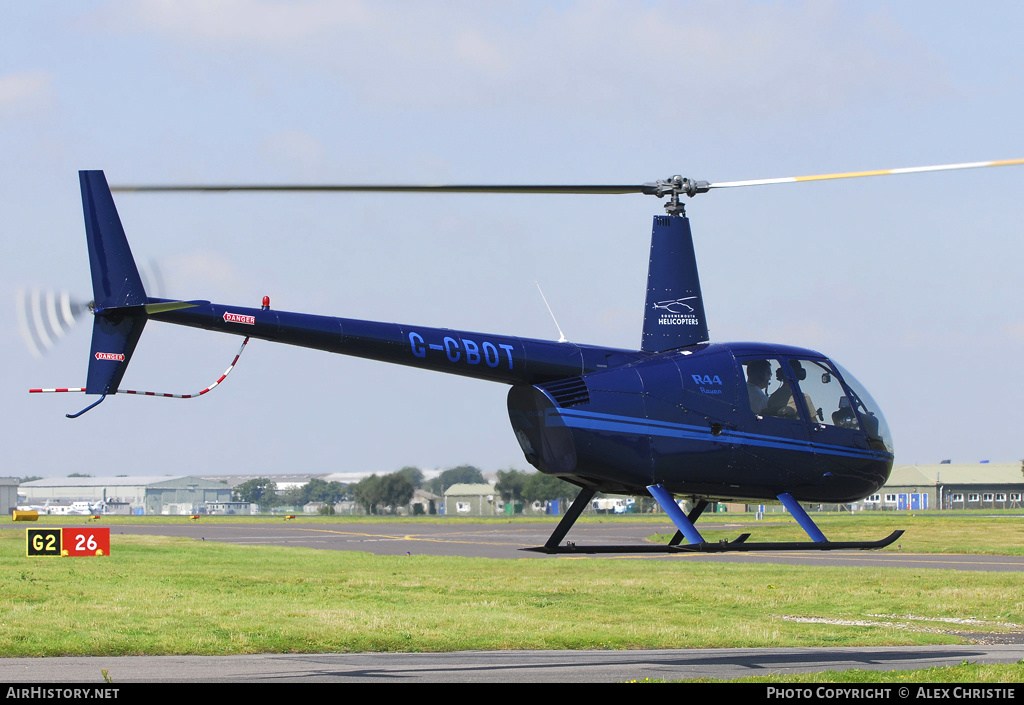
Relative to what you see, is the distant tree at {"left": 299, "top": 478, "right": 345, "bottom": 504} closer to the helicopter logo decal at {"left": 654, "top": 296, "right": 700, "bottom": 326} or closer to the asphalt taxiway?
the asphalt taxiway

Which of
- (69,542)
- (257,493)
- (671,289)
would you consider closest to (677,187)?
(671,289)

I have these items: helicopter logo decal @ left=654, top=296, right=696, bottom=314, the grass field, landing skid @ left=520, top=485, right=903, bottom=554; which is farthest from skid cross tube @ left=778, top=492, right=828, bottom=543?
the grass field

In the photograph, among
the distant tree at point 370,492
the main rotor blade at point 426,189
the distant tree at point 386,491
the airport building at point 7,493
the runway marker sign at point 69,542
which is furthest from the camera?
the airport building at point 7,493

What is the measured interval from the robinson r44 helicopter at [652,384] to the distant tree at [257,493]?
603ft

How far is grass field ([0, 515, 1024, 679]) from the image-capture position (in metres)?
19.4

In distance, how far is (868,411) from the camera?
52.0 feet

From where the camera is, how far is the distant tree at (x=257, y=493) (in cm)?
19185

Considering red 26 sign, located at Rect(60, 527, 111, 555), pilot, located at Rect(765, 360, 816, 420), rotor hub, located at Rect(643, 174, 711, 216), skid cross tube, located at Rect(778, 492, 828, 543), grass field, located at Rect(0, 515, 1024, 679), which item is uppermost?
rotor hub, located at Rect(643, 174, 711, 216)

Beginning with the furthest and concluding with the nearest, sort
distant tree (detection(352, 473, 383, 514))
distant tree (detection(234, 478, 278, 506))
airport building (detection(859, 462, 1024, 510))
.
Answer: distant tree (detection(234, 478, 278, 506)), airport building (detection(859, 462, 1024, 510)), distant tree (detection(352, 473, 383, 514))

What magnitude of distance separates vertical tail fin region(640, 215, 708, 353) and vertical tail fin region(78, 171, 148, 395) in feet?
23.3

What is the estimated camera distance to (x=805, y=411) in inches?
603

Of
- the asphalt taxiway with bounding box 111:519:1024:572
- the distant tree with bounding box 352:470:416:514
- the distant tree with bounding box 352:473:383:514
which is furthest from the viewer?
the distant tree with bounding box 352:473:383:514

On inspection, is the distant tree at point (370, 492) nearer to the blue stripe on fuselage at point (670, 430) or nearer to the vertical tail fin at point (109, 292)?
the blue stripe on fuselage at point (670, 430)

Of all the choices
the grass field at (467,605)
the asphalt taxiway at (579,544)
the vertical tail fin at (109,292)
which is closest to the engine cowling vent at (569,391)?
the vertical tail fin at (109,292)
